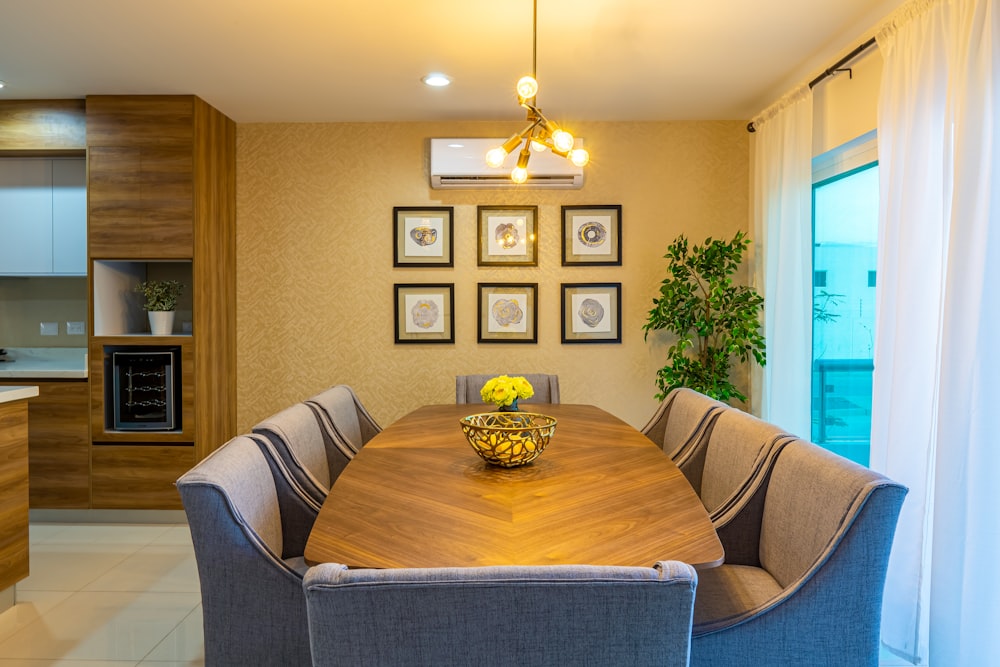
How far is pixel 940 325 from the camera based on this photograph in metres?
2.44

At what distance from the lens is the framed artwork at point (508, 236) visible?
4.60 m

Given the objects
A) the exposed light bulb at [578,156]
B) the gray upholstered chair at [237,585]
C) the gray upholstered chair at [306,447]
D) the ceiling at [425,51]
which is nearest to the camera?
the gray upholstered chair at [237,585]

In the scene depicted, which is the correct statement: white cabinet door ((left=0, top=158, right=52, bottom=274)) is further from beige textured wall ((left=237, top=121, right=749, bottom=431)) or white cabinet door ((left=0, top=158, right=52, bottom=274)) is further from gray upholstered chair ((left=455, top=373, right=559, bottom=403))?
gray upholstered chair ((left=455, top=373, right=559, bottom=403))

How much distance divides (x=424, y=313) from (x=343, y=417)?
5.45ft

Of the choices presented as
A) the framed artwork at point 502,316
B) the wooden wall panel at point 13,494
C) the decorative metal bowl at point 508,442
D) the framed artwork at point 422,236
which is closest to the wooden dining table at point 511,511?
the decorative metal bowl at point 508,442

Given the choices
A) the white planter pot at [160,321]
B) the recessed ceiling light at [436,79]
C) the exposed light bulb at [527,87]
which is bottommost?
the white planter pot at [160,321]

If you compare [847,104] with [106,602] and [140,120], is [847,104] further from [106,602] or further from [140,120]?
[106,602]

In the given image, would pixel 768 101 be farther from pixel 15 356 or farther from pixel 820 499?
pixel 15 356

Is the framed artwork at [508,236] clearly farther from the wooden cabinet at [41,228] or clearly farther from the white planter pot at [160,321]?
the wooden cabinet at [41,228]

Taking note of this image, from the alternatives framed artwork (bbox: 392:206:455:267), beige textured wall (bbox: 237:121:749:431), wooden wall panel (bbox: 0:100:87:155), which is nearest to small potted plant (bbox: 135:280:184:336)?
beige textured wall (bbox: 237:121:749:431)

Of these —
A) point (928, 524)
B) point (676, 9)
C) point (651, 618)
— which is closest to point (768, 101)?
point (676, 9)

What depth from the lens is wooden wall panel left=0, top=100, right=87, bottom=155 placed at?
4.23 m

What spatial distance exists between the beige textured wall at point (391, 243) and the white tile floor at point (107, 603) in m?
1.44

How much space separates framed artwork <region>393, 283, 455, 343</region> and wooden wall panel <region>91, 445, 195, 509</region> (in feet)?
5.13
